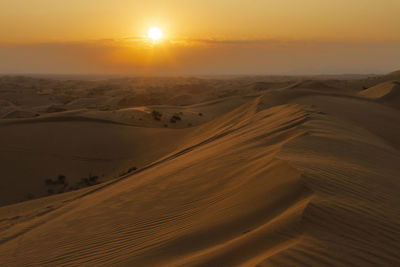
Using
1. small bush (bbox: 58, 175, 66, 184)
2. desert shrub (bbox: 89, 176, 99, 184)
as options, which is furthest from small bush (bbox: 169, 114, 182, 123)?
small bush (bbox: 58, 175, 66, 184)

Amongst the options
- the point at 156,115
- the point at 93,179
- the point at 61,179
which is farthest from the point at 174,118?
the point at 61,179

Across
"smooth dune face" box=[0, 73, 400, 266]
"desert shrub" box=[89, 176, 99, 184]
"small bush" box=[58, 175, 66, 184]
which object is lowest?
"smooth dune face" box=[0, 73, 400, 266]

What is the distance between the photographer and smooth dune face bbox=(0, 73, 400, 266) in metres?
2.93

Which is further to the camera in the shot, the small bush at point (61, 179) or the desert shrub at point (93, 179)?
the desert shrub at point (93, 179)

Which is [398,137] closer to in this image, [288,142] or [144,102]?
[288,142]

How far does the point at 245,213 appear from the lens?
3.81 metres

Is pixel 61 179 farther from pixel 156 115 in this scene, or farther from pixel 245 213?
pixel 156 115

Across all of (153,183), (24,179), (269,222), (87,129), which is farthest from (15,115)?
(269,222)

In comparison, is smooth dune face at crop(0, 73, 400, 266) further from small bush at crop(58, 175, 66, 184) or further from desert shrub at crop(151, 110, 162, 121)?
desert shrub at crop(151, 110, 162, 121)

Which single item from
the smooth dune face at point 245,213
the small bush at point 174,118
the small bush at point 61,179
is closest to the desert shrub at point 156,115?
the small bush at point 174,118

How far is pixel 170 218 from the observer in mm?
4559

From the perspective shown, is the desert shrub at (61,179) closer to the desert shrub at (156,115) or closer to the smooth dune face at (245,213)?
the smooth dune face at (245,213)

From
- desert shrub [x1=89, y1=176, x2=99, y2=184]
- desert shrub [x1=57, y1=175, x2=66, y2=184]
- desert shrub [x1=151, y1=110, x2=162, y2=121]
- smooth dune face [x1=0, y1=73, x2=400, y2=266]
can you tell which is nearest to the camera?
smooth dune face [x1=0, y1=73, x2=400, y2=266]

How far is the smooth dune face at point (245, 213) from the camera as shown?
9.62 ft
